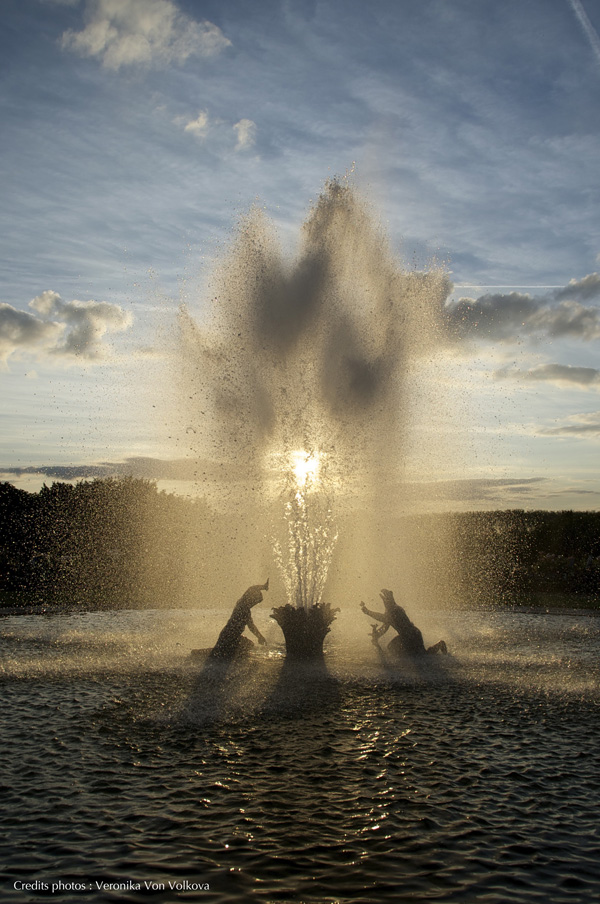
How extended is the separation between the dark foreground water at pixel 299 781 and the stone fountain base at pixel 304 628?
92cm

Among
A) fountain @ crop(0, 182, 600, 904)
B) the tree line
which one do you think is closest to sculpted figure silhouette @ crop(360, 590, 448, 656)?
fountain @ crop(0, 182, 600, 904)

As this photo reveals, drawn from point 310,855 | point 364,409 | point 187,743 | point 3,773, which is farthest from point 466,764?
point 364,409

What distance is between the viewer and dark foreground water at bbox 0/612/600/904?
6.76 metres

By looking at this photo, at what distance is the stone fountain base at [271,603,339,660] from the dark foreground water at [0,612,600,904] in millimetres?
915

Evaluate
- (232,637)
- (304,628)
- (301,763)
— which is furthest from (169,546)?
(301,763)

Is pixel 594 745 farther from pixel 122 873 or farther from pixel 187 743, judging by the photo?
pixel 122 873

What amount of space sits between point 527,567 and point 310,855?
36.6m

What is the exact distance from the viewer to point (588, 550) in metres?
40.9

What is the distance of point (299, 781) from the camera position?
9.08 meters

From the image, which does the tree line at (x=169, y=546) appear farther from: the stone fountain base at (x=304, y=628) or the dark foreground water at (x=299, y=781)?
the dark foreground water at (x=299, y=781)

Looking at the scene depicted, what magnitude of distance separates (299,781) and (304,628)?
7892 millimetres

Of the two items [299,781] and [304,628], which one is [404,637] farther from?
[299,781]

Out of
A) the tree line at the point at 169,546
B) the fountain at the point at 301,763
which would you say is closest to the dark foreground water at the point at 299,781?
the fountain at the point at 301,763

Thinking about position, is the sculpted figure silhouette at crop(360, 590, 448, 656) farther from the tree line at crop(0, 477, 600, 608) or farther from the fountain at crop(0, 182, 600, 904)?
the tree line at crop(0, 477, 600, 608)
